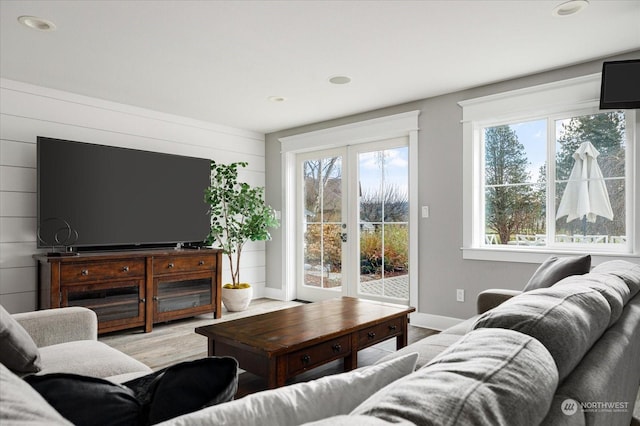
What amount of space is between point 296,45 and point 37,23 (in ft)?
5.47

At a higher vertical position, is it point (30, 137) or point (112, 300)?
point (30, 137)

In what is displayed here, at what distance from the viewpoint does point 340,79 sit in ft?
12.3

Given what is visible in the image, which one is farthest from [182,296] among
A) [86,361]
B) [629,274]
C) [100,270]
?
[629,274]

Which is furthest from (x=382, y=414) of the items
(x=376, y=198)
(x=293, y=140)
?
(x=293, y=140)

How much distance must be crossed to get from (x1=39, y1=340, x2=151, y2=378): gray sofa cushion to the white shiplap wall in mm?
2321

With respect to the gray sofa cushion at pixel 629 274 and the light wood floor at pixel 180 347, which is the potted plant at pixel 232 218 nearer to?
the light wood floor at pixel 180 347

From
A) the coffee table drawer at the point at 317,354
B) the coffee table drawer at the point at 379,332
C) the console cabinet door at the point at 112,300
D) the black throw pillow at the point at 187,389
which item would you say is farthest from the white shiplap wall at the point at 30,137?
the black throw pillow at the point at 187,389

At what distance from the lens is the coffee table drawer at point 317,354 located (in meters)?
2.22

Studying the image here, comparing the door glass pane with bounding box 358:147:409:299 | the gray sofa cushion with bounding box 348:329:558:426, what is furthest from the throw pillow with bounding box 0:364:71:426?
the door glass pane with bounding box 358:147:409:299

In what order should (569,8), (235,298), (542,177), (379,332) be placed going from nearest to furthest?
(569,8), (379,332), (542,177), (235,298)

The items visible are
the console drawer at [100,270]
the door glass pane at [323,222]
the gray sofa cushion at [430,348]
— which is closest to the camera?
the gray sofa cushion at [430,348]

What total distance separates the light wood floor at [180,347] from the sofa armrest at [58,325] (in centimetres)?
89

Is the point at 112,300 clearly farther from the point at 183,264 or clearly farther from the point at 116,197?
the point at 116,197

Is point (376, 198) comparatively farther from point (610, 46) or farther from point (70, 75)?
point (70, 75)
